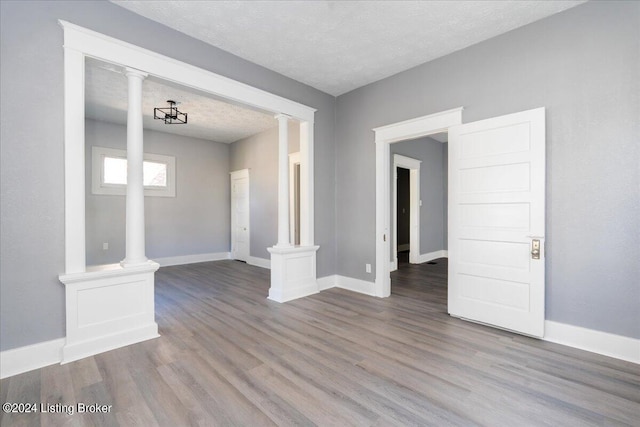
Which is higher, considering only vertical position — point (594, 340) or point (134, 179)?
point (134, 179)

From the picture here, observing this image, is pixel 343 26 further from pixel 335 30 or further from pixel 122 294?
pixel 122 294

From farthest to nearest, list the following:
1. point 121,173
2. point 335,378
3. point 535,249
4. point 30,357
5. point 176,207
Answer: point 176,207
point 121,173
point 535,249
point 30,357
point 335,378

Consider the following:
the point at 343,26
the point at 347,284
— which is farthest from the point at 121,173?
the point at 343,26

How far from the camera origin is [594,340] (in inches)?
98.7

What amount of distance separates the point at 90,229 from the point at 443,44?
6.73 metres

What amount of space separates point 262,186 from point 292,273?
3056 millimetres

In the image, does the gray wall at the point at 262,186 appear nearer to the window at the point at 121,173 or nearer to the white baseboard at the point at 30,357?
the window at the point at 121,173

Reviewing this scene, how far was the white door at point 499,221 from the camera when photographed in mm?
2742

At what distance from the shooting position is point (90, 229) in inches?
223

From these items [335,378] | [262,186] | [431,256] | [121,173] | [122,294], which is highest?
[121,173]

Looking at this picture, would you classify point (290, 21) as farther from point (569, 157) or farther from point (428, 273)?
point (428, 273)

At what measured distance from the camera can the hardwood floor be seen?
172 centimetres

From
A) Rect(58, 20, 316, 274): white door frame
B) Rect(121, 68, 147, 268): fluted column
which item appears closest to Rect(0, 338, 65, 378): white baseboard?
Rect(58, 20, 316, 274): white door frame

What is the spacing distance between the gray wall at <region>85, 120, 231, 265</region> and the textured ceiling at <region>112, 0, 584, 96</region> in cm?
406
